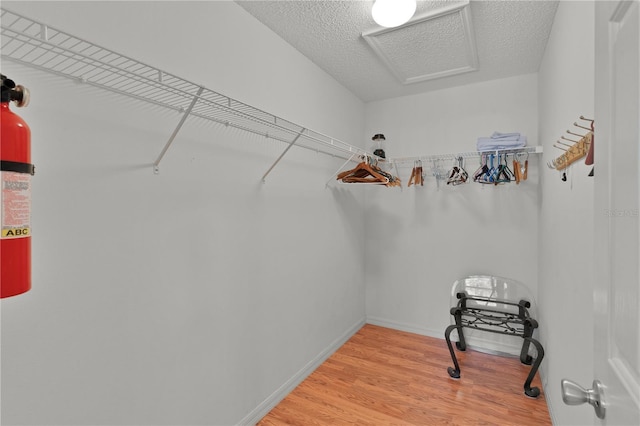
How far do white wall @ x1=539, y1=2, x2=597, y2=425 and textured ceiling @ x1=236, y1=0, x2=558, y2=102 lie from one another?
0.23 meters

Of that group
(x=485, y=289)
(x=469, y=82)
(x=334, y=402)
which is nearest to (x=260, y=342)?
(x=334, y=402)

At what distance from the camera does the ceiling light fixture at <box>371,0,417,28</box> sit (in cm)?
163

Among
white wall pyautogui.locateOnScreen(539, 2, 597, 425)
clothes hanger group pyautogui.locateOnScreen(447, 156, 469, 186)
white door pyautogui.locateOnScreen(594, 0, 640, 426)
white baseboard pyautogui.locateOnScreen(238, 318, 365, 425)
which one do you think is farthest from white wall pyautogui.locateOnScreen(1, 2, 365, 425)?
white wall pyautogui.locateOnScreen(539, 2, 597, 425)

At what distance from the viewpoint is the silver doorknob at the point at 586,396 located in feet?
2.21

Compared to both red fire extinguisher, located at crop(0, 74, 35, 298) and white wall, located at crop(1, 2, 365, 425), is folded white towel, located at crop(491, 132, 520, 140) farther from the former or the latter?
red fire extinguisher, located at crop(0, 74, 35, 298)

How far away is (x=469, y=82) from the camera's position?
115 inches

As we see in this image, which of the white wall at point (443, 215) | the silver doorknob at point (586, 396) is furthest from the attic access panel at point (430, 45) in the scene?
the silver doorknob at point (586, 396)

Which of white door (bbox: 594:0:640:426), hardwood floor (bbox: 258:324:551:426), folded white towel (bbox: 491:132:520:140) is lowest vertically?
hardwood floor (bbox: 258:324:551:426)

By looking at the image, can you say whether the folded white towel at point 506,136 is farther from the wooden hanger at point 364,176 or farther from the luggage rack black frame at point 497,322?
the luggage rack black frame at point 497,322

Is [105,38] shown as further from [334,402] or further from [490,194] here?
[490,194]

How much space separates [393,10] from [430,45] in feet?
2.38

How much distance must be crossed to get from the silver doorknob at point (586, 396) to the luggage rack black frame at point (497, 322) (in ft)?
5.84

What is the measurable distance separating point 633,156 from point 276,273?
6.15 ft

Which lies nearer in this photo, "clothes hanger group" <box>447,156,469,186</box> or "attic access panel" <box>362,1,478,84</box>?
"attic access panel" <box>362,1,478,84</box>
